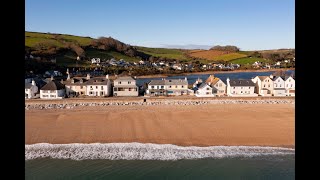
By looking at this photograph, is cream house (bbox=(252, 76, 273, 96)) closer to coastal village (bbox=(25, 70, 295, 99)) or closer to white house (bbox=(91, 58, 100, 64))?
coastal village (bbox=(25, 70, 295, 99))

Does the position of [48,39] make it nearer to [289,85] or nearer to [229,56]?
[229,56]

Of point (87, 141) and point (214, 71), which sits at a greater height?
point (214, 71)

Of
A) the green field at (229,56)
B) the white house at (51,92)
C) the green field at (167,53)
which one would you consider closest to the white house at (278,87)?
the white house at (51,92)

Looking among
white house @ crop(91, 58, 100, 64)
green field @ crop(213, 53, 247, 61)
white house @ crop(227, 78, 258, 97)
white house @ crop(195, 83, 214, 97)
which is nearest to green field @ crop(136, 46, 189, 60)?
green field @ crop(213, 53, 247, 61)
